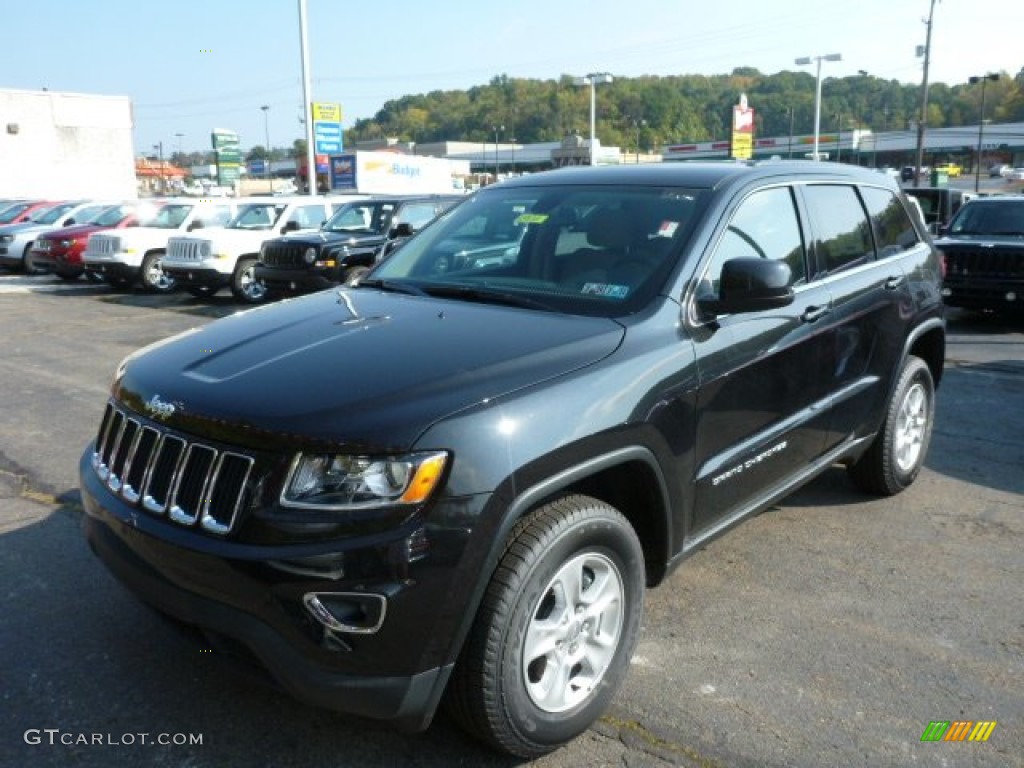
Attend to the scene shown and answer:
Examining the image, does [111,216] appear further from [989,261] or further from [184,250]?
[989,261]

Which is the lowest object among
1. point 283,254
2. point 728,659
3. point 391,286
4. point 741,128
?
point 728,659

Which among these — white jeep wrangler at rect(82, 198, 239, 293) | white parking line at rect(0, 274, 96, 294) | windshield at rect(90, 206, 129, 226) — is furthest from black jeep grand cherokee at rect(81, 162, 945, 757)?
windshield at rect(90, 206, 129, 226)

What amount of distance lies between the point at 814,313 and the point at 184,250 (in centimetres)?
1313

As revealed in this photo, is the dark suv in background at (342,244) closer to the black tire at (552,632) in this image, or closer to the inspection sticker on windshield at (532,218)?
the inspection sticker on windshield at (532,218)

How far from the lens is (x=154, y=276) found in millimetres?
16547

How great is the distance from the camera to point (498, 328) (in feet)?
10.2

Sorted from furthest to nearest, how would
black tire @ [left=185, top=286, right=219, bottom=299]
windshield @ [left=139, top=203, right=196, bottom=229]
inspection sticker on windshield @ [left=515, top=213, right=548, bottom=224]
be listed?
windshield @ [left=139, top=203, right=196, bottom=229]
black tire @ [left=185, top=286, right=219, bottom=299]
inspection sticker on windshield @ [left=515, top=213, right=548, bottom=224]

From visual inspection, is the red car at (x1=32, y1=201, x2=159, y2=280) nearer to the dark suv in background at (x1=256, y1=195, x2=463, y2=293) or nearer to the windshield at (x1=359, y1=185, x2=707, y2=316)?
the dark suv in background at (x1=256, y1=195, x2=463, y2=293)

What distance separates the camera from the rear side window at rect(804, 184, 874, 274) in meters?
4.19

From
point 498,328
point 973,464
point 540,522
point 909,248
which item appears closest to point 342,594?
point 540,522

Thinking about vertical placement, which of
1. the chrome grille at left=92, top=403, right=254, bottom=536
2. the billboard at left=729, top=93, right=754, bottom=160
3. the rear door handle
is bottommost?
the chrome grille at left=92, top=403, right=254, bottom=536

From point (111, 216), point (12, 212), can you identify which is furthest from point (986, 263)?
point (12, 212)

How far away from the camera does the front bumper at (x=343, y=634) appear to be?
2.32 metres

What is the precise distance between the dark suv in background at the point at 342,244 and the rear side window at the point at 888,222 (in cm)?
790
